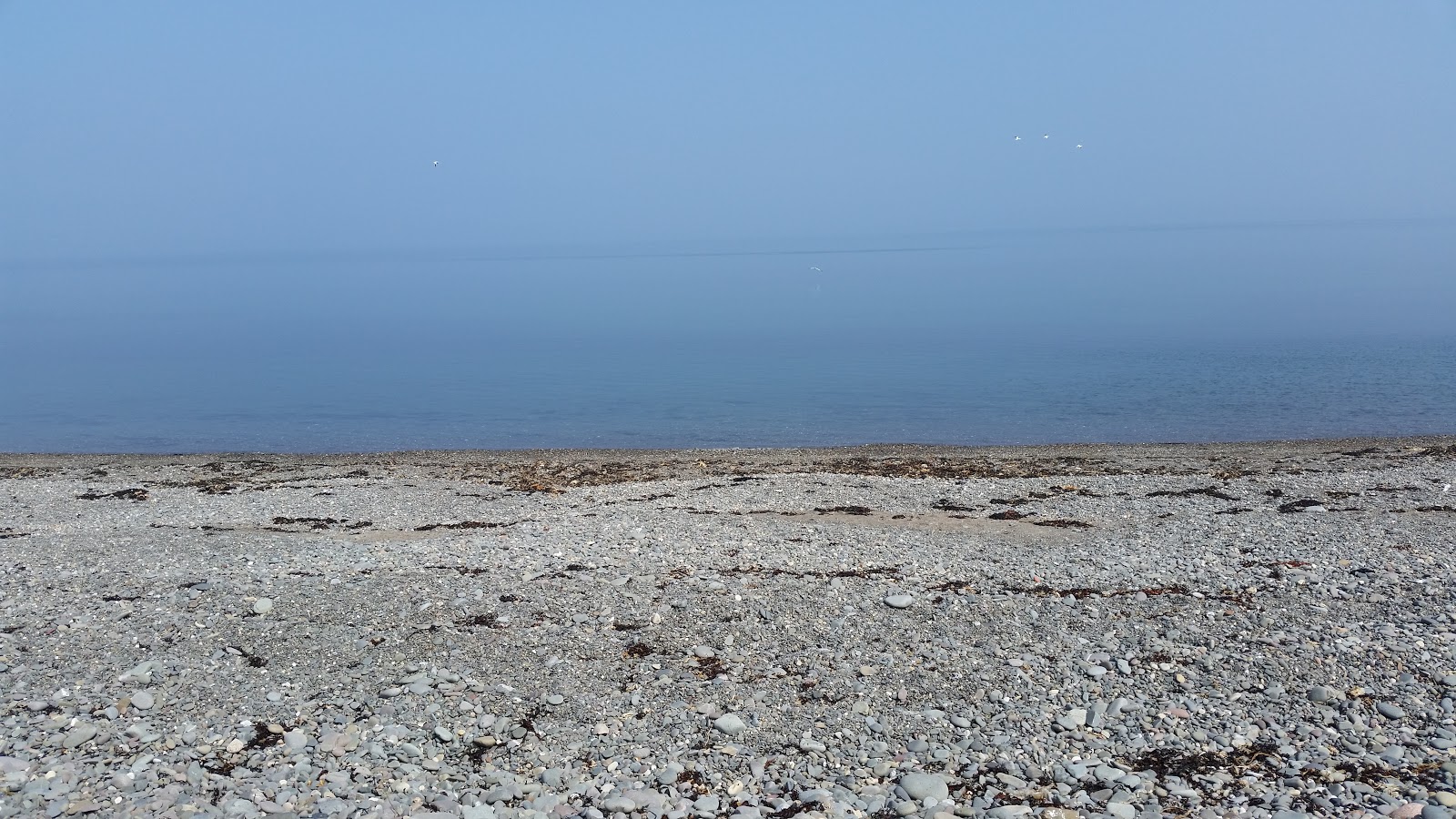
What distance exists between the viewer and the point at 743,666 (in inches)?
324

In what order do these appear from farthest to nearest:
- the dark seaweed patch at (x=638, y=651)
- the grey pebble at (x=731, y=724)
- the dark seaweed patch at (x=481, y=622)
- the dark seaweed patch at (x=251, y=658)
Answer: the dark seaweed patch at (x=481, y=622) < the dark seaweed patch at (x=638, y=651) < the dark seaweed patch at (x=251, y=658) < the grey pebble at (x=731, y=724)

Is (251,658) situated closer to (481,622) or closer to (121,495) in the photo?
(481,622)

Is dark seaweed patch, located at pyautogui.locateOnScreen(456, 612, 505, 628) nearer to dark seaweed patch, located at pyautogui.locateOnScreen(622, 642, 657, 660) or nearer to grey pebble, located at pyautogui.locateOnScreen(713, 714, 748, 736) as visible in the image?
dark seaweed patch, located at pyautogui.locateOnScreen(622, 642, 657, 660)

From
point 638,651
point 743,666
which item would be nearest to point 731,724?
point 743,666

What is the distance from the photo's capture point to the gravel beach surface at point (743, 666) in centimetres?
638

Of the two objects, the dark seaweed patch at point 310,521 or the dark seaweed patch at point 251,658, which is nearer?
the dark seaweed patch at point 251,658

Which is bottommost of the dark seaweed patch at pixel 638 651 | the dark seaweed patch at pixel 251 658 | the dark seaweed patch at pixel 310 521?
the dark seaweed patch at pixel 310 521

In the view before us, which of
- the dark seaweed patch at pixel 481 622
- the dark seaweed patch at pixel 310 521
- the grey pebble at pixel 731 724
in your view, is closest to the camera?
the grey pebble at pixel 731 724

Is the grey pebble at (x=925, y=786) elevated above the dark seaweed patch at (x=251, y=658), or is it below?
below

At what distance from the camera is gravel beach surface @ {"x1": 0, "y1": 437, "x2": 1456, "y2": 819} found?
6379mm

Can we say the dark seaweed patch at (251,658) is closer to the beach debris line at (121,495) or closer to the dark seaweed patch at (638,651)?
the dark seaweed patch at (638,651)

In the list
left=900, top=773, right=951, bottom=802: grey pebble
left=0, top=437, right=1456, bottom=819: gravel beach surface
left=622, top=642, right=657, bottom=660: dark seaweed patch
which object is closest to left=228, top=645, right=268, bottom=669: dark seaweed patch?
left=0, top=437, right=1456, bottom=819: gravel beach surface

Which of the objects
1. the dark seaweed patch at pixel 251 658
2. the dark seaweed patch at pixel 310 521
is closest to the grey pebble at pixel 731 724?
the dark seaweed patch at pixel 251 658

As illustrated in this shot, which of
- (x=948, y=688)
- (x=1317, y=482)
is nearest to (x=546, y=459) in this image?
(x=1317, y=482)
